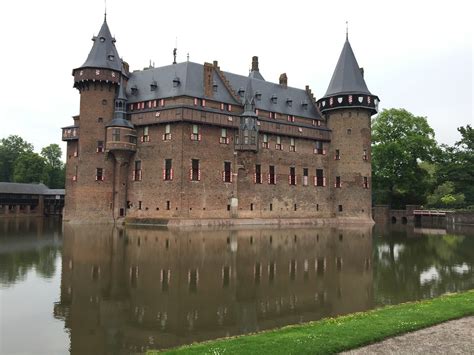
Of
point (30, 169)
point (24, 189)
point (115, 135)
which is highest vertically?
point (30, 169)

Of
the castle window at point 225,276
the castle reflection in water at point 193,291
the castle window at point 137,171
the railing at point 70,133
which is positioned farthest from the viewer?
the railing at point 70,133

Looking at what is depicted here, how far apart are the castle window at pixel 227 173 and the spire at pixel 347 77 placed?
14117mm

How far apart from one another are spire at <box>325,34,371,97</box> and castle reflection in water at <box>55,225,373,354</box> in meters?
27.8

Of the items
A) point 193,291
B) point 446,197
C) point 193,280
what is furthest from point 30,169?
point 193,291

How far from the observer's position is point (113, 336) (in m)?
8.34

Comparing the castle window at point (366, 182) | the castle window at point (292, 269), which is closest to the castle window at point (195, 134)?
the castle window at point (366, 182)

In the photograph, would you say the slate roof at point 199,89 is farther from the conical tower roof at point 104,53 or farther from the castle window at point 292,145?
the castle window at point 292,145

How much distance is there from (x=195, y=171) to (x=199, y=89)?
7.28 meters

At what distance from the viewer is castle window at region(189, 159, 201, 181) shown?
3702 cm

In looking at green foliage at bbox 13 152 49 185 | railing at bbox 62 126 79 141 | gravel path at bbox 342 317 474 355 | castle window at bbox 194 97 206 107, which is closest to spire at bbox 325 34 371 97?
castle window at bbox 194 97 206 107

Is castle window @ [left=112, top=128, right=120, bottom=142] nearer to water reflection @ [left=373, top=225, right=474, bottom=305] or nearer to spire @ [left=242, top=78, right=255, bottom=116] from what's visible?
spire @ [left=242, top=78, right=255, bottom=116]

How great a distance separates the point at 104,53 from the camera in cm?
3953

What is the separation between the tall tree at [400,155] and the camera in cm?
5175

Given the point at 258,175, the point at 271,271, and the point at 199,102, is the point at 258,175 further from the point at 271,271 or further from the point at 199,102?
the point at 271,271
